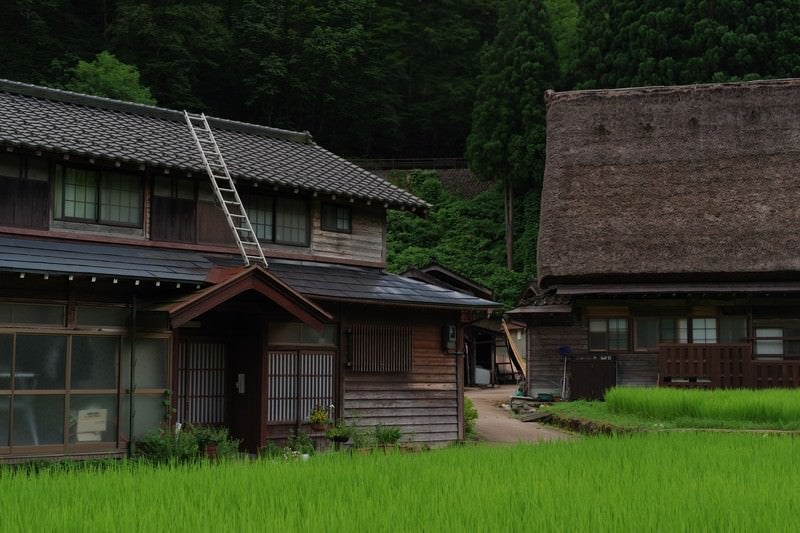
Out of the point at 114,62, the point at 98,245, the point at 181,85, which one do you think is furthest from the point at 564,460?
the point at 181,85

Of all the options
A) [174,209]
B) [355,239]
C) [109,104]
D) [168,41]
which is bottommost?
[355,239]

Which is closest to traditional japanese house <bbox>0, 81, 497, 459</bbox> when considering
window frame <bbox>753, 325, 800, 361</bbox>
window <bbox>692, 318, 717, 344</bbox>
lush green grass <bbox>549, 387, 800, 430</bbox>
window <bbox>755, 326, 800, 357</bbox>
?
lush green grass <bbox>549, 387, 800, 430</bbox>

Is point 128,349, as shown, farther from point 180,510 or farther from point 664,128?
point 664,128

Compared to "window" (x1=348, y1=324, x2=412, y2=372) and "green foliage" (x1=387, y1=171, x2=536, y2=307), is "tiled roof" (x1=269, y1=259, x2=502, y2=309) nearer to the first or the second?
"window" (x1=348, y1=324, x2=412, y2=372)

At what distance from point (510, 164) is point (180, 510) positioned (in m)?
35.8

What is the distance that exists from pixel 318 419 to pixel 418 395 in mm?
2457

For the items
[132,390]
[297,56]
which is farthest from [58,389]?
[297,56]

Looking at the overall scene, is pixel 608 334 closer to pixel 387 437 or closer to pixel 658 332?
pixel 658 332

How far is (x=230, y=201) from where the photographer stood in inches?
651

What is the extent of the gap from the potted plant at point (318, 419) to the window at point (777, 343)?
12.5 m

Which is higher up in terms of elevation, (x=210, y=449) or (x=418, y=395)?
(x=418, y=395)

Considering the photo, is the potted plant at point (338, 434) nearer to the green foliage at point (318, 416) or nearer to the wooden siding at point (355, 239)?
the green foliage at point (318, 416)

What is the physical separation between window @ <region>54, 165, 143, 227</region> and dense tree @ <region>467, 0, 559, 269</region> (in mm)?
26537

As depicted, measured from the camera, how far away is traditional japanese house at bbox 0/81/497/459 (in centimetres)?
1377
